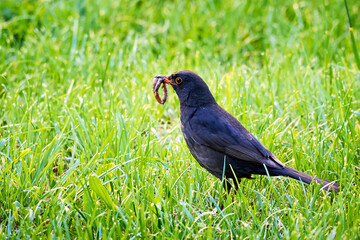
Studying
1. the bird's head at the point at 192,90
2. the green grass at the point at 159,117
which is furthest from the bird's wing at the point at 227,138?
the green grass at the point at 159,117

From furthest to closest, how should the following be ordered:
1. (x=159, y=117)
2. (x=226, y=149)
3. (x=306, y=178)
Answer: (x=159, y=117) → (x=226, y=149) → (x=306, y=178)

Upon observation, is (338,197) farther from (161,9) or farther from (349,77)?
(161,9)

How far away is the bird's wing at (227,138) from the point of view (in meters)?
3.37

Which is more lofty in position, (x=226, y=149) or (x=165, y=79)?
(x=165, y=79)

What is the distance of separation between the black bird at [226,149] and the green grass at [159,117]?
146 millimetres

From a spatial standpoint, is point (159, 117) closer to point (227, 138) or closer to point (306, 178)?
point (227, 138)

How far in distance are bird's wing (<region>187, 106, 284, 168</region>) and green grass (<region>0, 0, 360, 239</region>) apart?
245 mm

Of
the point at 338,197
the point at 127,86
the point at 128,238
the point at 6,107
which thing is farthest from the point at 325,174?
the point at 6,107

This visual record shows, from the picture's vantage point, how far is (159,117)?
470cm

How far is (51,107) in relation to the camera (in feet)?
14.0

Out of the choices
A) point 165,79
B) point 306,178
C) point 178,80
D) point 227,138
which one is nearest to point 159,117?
point 165,79

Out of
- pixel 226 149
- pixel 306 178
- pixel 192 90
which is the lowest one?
pixel 306 178

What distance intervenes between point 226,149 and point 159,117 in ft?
4.59

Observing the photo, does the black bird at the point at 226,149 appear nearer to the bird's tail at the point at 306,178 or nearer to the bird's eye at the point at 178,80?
the bird's tail at the point at 306,178
